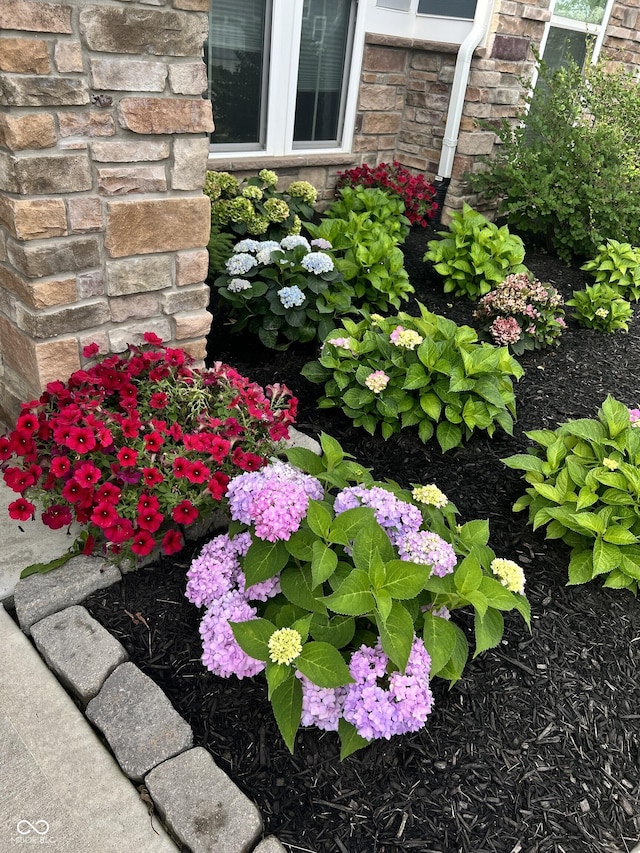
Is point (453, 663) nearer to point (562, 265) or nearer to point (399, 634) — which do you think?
point (399, 634)

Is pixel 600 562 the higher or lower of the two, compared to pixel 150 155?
lower

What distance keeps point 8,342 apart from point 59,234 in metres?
0.57

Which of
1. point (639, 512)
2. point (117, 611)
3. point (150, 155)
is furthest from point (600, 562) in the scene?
point (150, 155)

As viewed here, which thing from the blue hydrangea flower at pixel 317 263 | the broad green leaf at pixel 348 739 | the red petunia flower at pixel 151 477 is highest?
the blue hydrangea flower at pixel 317 263

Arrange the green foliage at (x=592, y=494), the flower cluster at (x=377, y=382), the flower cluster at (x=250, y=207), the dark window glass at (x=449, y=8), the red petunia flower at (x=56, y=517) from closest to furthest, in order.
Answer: the red petunia flower at (x=56, y=517), the green foliage at (x=592, y=494), the flower cluster at (x=377, y=382), the flower cluster at (x=250, y=207), the dark window glass at (x=449, y=8)

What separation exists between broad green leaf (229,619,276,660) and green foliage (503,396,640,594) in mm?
1073

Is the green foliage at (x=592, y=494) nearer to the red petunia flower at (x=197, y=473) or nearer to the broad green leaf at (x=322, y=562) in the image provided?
the broad green leaf at (x=322, y=562)

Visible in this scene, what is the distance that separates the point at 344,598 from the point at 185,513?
0.63 meters

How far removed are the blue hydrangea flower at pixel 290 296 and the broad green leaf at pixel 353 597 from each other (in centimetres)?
180

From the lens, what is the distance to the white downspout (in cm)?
462

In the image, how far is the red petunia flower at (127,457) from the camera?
6.31 ft

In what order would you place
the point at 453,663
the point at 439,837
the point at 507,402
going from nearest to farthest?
the point at 439,837 → the point at 453,663 → the point at 507,402

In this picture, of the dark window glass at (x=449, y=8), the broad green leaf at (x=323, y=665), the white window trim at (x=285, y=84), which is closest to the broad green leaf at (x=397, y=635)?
the broad green leaf at (x=323, y=665)

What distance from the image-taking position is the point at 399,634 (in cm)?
155
